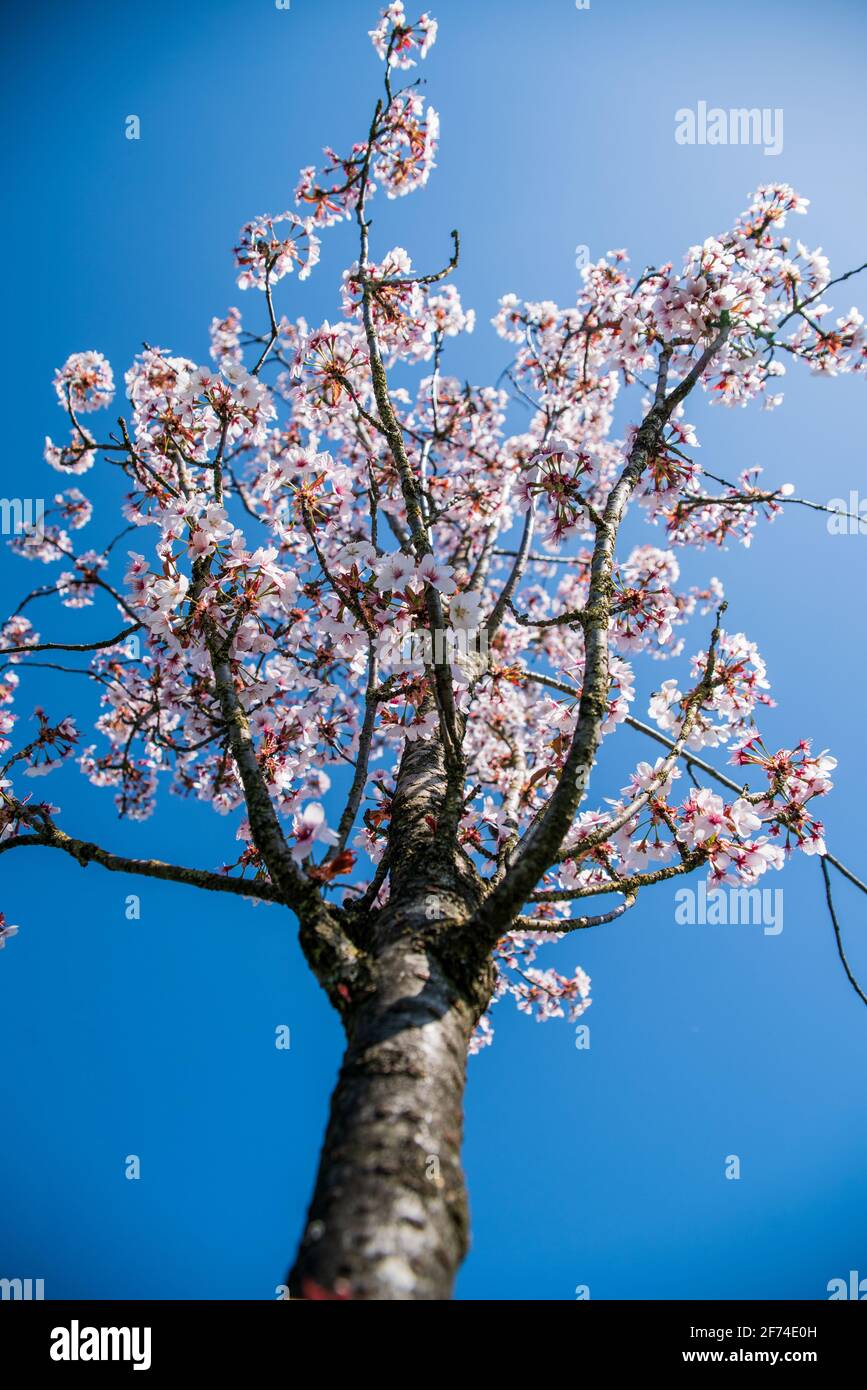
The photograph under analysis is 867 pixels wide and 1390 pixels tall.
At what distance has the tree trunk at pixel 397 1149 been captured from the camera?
4.09 ft

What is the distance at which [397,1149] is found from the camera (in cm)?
146

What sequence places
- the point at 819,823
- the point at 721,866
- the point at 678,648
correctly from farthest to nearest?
the point at 678,648 < the point at 819,823 < the point at 721,866

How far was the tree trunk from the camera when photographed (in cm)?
125

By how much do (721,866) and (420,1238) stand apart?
6.79 feet

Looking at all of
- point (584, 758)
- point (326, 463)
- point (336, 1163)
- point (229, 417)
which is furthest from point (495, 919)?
point (229, 417)

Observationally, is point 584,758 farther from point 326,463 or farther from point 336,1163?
point 326,463

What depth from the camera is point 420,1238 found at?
1.31m

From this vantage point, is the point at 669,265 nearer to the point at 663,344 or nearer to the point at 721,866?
the point at 663,344

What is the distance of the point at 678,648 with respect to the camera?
7.64 meters

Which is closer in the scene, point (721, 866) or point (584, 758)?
point (584, 758)

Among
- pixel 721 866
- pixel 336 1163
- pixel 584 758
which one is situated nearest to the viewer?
pixel 336 1163
